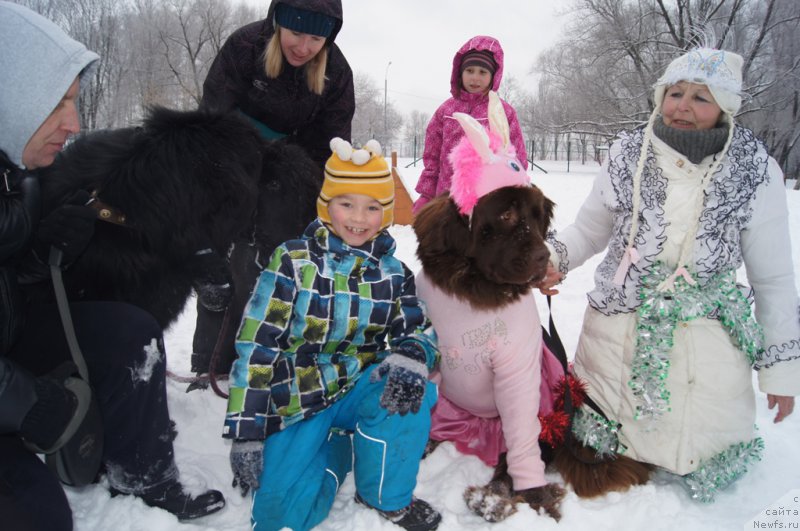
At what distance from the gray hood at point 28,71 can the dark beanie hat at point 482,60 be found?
2.65 metres

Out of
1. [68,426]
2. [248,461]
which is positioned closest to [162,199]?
[68,426]

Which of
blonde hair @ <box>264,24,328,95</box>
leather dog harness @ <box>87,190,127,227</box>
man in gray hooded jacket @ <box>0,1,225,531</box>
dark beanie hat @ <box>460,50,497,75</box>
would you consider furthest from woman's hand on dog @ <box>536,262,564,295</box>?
dark beanie hat @ <box>460,50,497,75</box>

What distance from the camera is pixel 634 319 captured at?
6.73 ft

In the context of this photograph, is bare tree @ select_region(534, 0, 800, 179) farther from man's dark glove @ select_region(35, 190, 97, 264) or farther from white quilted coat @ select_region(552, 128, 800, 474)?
man's dark glove @ select_region(35, 190, 97, 264)

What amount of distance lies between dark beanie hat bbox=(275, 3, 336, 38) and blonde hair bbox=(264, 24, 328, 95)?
7cm

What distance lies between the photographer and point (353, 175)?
1.83 metres

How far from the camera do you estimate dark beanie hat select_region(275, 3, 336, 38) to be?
227 centimetres

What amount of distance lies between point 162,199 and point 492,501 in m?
1.65

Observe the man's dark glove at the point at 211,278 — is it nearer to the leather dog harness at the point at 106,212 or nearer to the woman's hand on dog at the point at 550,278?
the leather dog harness at the point at 106,212

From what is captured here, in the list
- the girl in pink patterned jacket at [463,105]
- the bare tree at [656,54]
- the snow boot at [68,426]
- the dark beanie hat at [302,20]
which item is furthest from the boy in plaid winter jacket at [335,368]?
the bare tree at [656,54]

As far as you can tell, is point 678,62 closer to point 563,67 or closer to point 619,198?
point 619,198

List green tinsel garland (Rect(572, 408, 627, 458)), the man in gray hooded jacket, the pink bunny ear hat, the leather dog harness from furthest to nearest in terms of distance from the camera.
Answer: green tinsel garland (Rect(572, 408, 627, 458)) < the pink bunny ear hat < the leather dog harness < the man in gray hooded jacket

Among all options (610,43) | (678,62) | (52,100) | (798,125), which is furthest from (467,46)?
(798,125)

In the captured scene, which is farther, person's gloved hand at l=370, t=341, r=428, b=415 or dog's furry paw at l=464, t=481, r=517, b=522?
dog's furry paw at l=464, t=481, r=517, b=522
